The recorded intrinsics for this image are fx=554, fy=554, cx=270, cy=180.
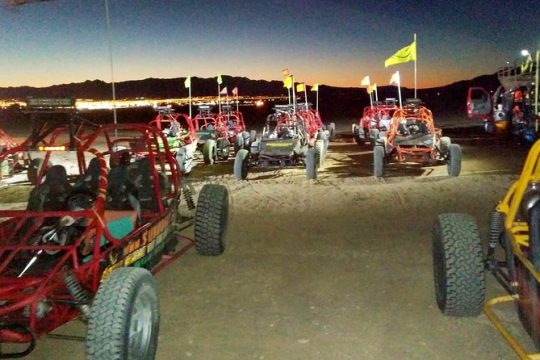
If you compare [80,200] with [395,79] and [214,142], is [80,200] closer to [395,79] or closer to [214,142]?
[214,142]

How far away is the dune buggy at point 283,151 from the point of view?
13.1 meters

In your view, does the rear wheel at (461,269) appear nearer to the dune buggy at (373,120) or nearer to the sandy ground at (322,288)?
the sandy ground at (322,288)

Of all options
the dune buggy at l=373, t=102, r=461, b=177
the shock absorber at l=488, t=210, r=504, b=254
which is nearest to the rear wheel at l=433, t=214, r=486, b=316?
the shock absorber at l=488, t=210, r=504, b=254

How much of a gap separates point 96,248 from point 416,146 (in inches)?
446

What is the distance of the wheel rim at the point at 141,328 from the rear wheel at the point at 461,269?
2.38 metres

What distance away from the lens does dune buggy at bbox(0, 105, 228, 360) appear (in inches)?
141

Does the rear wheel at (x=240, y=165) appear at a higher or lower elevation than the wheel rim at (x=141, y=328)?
higher

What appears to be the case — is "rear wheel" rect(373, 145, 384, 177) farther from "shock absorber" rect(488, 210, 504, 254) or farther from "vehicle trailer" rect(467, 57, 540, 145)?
"vehicle trailer" rect(467, 57, 540, 145)

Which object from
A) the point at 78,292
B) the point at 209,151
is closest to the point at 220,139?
the point at 209,151

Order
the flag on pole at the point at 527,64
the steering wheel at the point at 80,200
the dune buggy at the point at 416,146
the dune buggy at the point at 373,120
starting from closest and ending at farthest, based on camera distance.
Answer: the steering wheel at the point at 80,200 < the dune buggy at the point at 416,146 < the dune buggy at the point at 373,120 < the flag on pole at the point at 527,64

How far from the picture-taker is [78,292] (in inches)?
150

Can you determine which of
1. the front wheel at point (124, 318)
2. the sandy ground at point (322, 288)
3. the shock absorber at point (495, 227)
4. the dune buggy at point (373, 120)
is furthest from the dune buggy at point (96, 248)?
the dune buggy at point (373, 120)

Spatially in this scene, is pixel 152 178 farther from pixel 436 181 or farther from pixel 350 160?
pixel 350 160

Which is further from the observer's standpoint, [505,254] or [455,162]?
[455,162]
